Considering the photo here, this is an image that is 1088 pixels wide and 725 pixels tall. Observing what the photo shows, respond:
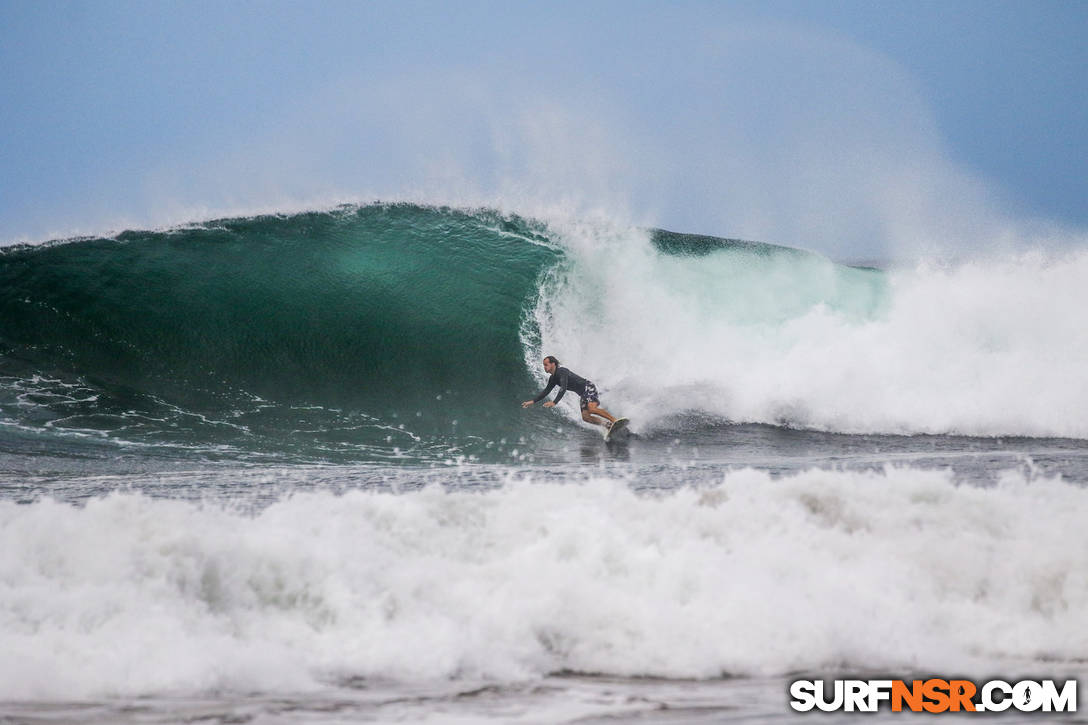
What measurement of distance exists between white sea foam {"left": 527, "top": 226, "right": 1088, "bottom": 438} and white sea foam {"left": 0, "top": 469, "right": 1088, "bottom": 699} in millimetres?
6198

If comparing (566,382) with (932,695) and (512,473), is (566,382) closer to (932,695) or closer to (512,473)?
(512,473)

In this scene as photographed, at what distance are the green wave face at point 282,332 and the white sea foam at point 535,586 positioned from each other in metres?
5.09

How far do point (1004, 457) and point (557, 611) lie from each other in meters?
Answer: 6.55

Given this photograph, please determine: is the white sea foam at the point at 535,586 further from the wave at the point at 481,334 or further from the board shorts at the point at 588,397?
the board shorts at the point at 588,397

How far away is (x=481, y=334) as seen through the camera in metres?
12.1

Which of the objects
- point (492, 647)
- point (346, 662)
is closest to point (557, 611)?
point (492, 647)

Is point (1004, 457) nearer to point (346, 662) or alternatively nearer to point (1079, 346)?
point (1079, 346)

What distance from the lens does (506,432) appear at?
10.0 meters

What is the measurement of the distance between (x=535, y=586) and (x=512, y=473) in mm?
3893

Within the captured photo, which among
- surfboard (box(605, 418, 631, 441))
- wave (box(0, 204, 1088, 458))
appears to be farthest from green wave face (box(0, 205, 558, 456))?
surfboard (box(605, 418, 631, 441))

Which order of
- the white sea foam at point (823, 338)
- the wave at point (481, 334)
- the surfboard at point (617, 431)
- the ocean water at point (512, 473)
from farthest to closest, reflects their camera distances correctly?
1. the white sea foam at point (823, 338)
2. the wave at point (481, 334)
3. the surfboard at point (617, 431)
4. the ocean water at point (512, 473)

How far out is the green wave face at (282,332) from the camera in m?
9.77

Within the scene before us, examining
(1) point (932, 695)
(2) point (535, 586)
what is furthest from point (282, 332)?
(1) point (932, 695)

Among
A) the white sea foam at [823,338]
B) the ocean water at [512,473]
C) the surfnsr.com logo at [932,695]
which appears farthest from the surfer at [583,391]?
the surfnsr.com logo at [932,695]
